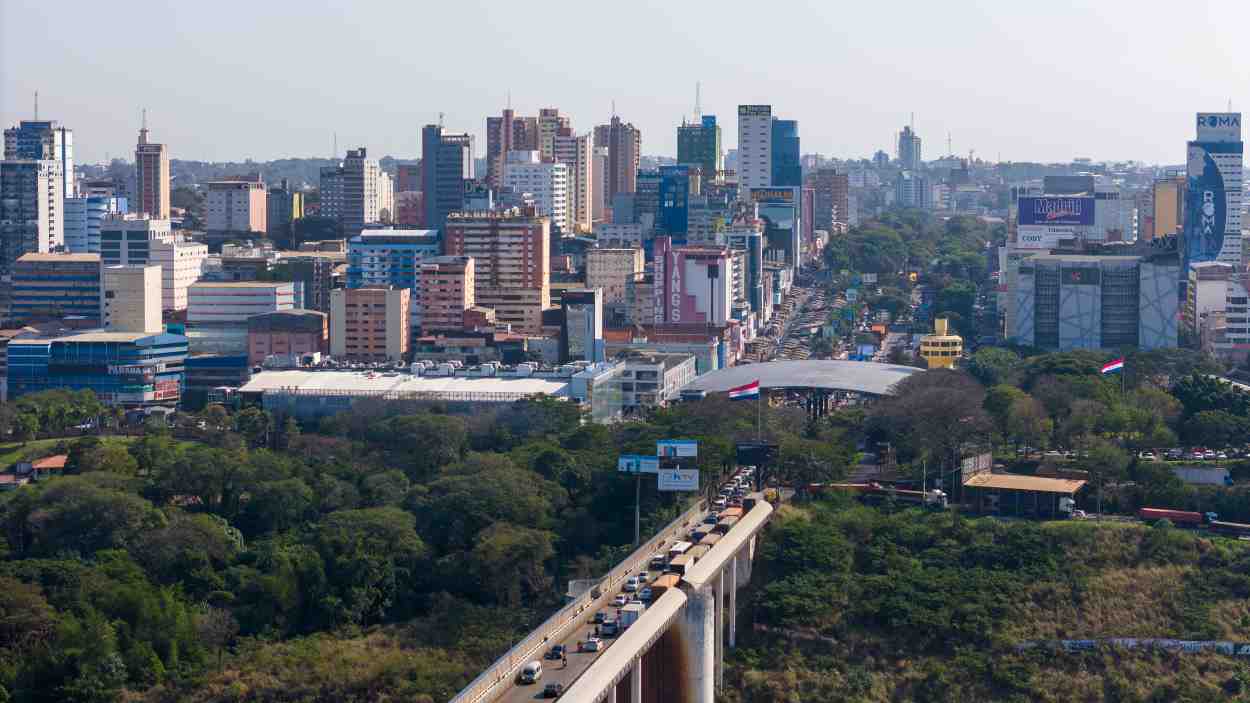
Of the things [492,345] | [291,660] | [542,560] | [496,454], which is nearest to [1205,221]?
[492,345]

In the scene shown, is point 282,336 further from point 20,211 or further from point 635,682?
point 635,682

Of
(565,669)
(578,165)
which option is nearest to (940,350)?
(565,669)

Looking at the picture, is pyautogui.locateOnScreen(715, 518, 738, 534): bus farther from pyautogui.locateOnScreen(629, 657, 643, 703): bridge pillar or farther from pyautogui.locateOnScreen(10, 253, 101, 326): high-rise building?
pyautogui.locateOnScreen(10, 253, 101, 326): high-rise building

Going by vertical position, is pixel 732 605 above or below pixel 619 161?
below

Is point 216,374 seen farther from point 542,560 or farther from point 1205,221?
point 1205,221

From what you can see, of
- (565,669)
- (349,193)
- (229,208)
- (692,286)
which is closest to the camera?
(565,669)

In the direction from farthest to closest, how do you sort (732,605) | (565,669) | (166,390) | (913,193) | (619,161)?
(913,193) → (619,161) → (166,390) → (732,605) → (565,669)
